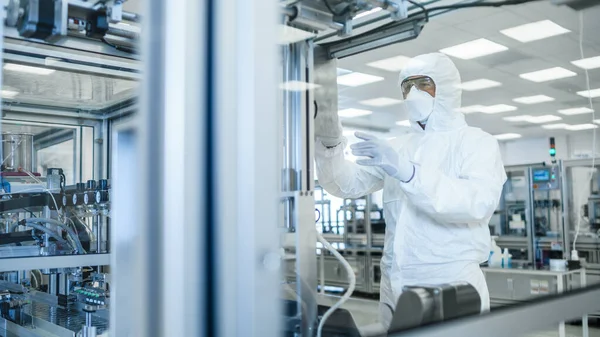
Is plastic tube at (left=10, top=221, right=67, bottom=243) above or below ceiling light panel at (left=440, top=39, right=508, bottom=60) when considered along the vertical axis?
below

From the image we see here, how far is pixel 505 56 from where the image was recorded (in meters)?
5.17

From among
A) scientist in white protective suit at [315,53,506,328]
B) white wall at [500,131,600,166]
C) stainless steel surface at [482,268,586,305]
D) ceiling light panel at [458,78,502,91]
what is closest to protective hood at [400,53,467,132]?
scientist in white protective suit at [315,53,506,328]

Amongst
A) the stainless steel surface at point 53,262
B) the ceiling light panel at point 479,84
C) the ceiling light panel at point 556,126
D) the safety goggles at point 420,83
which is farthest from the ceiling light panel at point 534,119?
the stainless steel surface at point 53,262

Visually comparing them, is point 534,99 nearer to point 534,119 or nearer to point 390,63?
point 534,119

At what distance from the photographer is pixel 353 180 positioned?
1.58 metres

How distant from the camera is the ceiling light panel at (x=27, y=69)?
156 cm

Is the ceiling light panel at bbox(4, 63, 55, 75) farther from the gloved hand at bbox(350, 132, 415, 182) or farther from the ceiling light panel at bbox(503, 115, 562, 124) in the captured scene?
the ceiling light panel at bbox(503, 115, 562, 124)

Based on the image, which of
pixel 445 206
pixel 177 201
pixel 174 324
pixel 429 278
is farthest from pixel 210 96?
pixel 429 278

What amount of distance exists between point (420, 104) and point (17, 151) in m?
1.69

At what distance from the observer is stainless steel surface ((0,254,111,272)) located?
159cm

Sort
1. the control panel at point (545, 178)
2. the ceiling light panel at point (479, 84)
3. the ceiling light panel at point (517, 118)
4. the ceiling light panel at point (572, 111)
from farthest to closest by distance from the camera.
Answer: the ceiling light panel at point (517, 118), the ceiling light panel at point (572, 111), the ceiling light panel at point (479, 84), the control panel at point (545, 178)

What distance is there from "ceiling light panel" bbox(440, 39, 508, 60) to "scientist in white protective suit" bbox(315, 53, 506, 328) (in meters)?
3.57

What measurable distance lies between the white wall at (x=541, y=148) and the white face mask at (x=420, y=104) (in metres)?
8.81

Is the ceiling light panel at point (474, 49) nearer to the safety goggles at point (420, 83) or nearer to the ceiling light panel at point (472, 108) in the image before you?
the ceiling light panel at point (472, 108)
